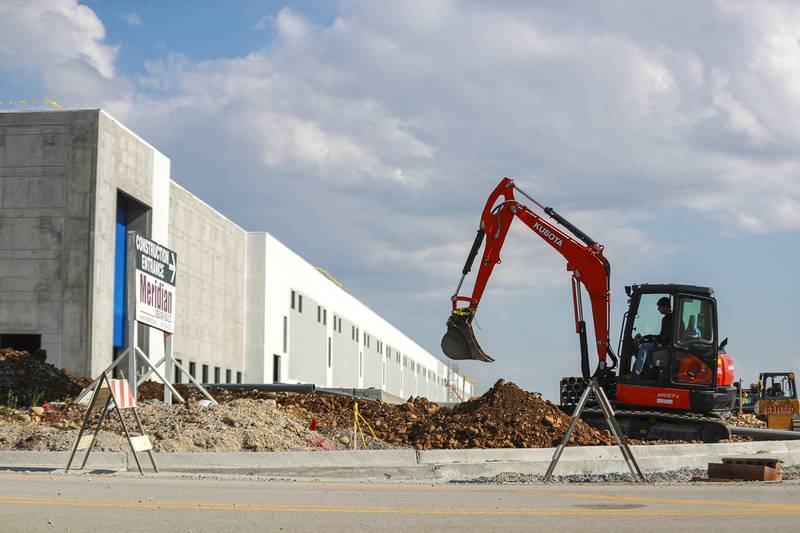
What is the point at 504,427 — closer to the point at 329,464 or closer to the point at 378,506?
the point at 329,464

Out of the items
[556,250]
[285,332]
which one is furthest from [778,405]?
[285,332]

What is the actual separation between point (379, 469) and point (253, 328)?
144 ft

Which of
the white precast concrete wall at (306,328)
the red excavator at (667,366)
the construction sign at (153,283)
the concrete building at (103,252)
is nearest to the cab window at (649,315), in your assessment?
the red excavator at (667,366)

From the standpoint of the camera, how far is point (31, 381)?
32312mm

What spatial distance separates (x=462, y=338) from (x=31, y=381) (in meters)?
14.7

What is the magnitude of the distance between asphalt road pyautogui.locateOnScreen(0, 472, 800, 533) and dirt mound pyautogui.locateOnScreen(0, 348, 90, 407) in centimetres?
1803

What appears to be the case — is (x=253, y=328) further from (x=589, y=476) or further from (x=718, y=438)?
(x=589, y=476)

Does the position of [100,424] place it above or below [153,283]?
below

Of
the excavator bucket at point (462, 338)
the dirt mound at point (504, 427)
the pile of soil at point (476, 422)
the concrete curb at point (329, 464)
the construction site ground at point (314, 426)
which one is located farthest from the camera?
the excavator bucket at point (462, 338)

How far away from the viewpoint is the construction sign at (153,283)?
23.3m

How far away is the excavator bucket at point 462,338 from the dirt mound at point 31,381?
11.9 metres

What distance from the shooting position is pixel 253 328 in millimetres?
60000

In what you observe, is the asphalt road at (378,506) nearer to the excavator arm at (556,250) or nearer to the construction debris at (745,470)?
the construction debris at (745,470)

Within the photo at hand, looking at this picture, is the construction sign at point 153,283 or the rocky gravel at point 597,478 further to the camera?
the construction sign at point 153,283
